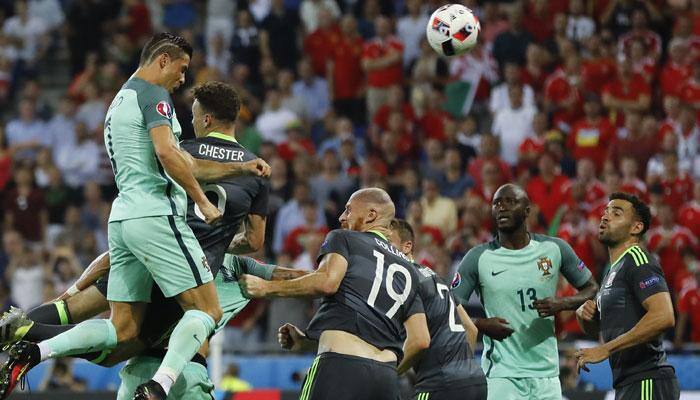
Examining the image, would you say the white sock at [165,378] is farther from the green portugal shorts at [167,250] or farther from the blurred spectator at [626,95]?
the blurred spectator at [626,95]

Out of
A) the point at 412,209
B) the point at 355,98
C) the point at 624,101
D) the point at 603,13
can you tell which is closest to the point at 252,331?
the point at 412,209

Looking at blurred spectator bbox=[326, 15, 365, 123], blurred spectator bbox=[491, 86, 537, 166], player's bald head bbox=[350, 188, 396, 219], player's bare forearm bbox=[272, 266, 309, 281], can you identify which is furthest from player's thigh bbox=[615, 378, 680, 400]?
blurred spectator bbox=[326, 15, 365, 123]

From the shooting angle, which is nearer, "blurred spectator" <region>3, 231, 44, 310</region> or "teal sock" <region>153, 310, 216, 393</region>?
"teal sock" <region>153, 310, 216, 393</region>

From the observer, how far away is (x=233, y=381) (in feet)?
44.8

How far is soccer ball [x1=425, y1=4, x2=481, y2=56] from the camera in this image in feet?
36.8

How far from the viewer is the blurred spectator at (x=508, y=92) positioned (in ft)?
54.5

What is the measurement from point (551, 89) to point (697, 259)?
345 cm

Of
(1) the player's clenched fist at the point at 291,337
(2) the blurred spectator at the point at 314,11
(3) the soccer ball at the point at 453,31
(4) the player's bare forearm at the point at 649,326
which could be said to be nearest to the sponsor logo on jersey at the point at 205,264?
(1) the player's clenched fist at the point at 291,337

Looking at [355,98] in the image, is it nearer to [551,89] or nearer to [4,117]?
[551,89]

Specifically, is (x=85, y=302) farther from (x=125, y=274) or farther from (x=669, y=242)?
(x=669, y=242)

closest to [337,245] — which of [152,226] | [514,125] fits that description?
[152,226]

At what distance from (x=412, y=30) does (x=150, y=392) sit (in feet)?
38.1

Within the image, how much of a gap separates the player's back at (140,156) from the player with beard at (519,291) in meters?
2.83

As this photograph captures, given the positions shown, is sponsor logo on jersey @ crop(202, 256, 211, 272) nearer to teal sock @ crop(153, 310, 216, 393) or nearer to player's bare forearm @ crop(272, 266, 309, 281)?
teal sock @ crop(153, 310, 216, 393)
